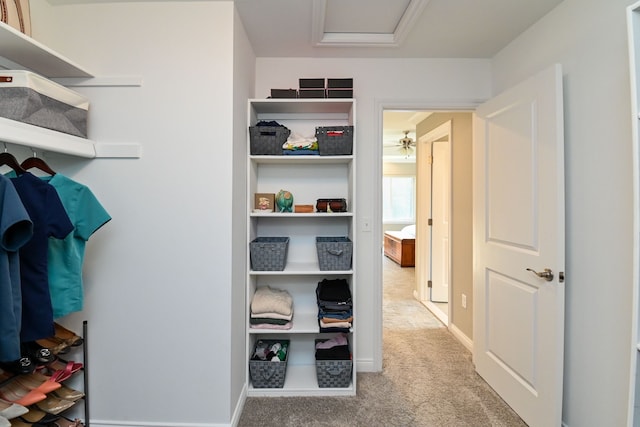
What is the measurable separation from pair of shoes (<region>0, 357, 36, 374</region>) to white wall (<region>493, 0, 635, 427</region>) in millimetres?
2604

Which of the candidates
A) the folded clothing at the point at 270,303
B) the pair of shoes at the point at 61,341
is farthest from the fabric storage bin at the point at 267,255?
the pair of shoes at the point at 61,341

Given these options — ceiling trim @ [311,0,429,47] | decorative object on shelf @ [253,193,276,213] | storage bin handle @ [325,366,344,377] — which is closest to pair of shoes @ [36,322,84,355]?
decorative object on shelf @ [253,193,276,213]

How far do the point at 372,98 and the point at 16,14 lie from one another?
6.61ft

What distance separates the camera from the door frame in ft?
7.79

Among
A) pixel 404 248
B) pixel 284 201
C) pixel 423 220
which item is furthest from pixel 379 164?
pixel 404 248

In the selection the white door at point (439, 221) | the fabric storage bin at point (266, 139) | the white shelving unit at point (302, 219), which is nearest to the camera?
the fabric storage bin at point (266, 139)

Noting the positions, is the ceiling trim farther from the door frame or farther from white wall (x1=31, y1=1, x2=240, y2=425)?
white wall (x1=31, y1=1, x2=240, y2=425)

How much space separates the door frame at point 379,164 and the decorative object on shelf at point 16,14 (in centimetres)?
201

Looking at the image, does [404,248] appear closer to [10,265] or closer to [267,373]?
[267,373]

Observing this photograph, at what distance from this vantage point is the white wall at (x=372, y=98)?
2.37 metres

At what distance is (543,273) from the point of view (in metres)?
1.69

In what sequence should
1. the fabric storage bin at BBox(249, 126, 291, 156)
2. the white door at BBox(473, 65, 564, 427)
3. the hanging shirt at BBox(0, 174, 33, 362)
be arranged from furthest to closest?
the fabric storage bin at BBox(249, 126, 291, 156), the white door at BBox(473, 65, 564, 427), the hanging shirt at BBox(0, 174, 33, 362)

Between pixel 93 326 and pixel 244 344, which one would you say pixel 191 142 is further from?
pixel 244 344

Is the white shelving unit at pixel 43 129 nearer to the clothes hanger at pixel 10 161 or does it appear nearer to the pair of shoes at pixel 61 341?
the clothes hanger at pixel 10 161
